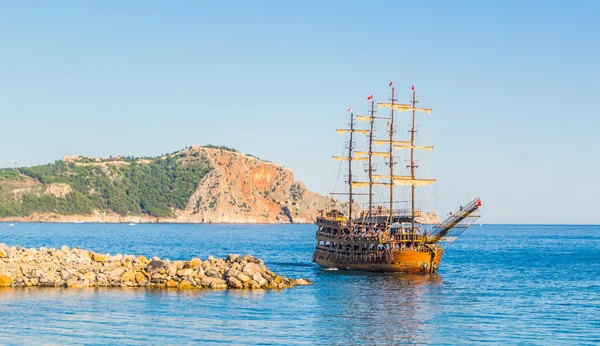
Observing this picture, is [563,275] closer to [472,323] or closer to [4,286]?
[472,323]

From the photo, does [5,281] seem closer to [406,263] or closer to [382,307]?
[382,307]

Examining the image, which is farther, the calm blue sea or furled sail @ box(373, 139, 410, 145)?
furled sail @ box(373, 139, 410, 145)

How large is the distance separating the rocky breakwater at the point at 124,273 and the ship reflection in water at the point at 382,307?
18.8ft

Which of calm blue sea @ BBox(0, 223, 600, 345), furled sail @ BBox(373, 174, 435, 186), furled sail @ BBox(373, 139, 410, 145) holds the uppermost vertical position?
furled sail @ BBox(373, 139, 410, 145)

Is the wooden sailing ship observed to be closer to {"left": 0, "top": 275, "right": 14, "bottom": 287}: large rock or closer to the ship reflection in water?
the ship reflection in water

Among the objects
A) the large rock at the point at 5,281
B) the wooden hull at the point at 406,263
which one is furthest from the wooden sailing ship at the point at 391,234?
the large rock at the point at 5,281

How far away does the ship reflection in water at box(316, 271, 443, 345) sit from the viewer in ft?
126

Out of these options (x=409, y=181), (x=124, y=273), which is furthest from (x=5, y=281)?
(x=409, y=181)

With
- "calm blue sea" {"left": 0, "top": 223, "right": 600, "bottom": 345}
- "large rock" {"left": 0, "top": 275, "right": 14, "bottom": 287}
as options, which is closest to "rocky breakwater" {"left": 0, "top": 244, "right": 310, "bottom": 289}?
"large rock" {"left": 0, "top": 275, "right": 14, "bottom": 287}

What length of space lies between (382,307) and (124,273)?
57.9 feet

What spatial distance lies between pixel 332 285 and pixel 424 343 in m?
25.8

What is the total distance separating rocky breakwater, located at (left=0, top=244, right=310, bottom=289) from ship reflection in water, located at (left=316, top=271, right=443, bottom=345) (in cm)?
572

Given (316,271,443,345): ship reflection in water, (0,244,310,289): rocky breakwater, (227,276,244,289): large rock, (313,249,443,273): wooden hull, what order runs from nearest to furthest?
1. (316,271,443,345): ship reflection in water
2. (0,244,310,289): rocky breakwater
3. (227,276,244,289): large rock
4. (313,249,443,273): wooden hull

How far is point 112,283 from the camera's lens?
53906mm
